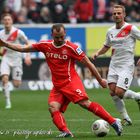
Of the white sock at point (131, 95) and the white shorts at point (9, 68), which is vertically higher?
the white sock at point (131, 95)

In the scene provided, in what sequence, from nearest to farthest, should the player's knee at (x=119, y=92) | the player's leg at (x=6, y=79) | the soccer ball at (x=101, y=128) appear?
the soccer ball at (x=101, y=128), the player's knee at (x=119, y=92), the player's leg at (x=6, y=79)

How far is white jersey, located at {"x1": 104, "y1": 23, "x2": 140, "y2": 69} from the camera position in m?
14.6

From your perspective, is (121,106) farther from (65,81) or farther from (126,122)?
(65,81)

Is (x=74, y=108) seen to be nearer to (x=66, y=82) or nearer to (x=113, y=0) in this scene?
(x=66, y=82)

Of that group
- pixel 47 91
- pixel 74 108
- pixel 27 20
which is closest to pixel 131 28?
pixel 74 108

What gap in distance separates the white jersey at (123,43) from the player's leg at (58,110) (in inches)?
99.1

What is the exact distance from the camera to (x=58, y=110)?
1234 cm

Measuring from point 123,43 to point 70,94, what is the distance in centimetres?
275

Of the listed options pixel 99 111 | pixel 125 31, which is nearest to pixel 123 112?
pixel 125 31

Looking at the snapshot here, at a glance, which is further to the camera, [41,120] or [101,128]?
[41,120]

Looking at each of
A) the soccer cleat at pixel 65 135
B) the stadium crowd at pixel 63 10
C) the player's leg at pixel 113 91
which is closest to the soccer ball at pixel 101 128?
the soccer cleat at pixel 65 135

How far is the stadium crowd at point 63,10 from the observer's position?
94.7ft

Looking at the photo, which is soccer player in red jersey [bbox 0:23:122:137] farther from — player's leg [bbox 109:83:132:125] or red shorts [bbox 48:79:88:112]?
player's leg [bbox 109:83:132:125]

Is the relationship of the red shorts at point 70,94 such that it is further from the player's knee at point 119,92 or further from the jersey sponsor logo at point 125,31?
the jersey sponsor logo at point 125,31
